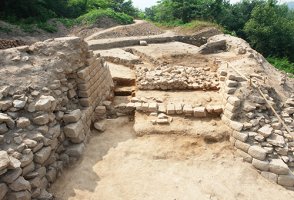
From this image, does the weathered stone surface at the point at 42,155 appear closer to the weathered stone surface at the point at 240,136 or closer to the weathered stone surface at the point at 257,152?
the weathered stone surface at the point at 240,136

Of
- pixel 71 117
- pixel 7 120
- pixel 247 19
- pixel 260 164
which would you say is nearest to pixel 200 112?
pixel 260 164

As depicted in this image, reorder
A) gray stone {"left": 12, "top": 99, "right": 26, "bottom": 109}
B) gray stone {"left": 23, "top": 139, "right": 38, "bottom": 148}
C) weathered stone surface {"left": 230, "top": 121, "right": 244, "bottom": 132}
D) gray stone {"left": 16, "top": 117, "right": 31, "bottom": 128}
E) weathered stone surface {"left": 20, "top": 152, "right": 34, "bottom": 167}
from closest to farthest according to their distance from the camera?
weathered stone surface {"left": 20, "top": 152, "right": 34, "bottom": 167} → gray stone {"left": 23, "top": 139, "right": 38, "bottom": 148} → gray stone {"left": 16, "top": 117, "right": 31, "bottom": 128} → gray stone {"left": 12, "top": 99, "right": 26, "bottom": 109} → weathered stone surface {"left": 230, "top": 121, "right": 244, "bottom": 132}

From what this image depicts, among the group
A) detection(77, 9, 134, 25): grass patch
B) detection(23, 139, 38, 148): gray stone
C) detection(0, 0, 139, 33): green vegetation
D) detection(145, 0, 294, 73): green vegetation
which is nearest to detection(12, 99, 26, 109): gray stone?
detection(23, 139, 38, 148): gray stone

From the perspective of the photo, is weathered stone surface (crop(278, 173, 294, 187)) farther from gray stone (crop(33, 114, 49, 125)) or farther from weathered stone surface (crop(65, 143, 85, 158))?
gray stone (crop(33, 114, 49, 125))

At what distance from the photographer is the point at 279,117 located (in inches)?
195

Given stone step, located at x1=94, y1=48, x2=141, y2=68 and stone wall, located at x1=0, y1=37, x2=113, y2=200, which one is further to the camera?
stone step, located at x1=94, y1=48, x2=141, y2=68

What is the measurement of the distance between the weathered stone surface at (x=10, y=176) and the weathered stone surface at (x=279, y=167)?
12.0 ft

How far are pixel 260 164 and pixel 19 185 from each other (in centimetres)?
351

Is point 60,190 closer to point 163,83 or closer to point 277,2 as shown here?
point 163,83

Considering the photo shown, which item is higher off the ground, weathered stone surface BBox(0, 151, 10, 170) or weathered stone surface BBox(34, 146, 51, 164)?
weathered stone surface BBox(0, 151, 10, 170)

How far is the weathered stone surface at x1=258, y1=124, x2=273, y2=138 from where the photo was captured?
15.5 feet

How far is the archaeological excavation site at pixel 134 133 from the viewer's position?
12.9 ft

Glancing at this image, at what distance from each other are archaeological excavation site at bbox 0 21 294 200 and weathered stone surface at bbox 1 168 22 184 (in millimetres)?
11

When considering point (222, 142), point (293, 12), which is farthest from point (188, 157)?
point (293, 12)
